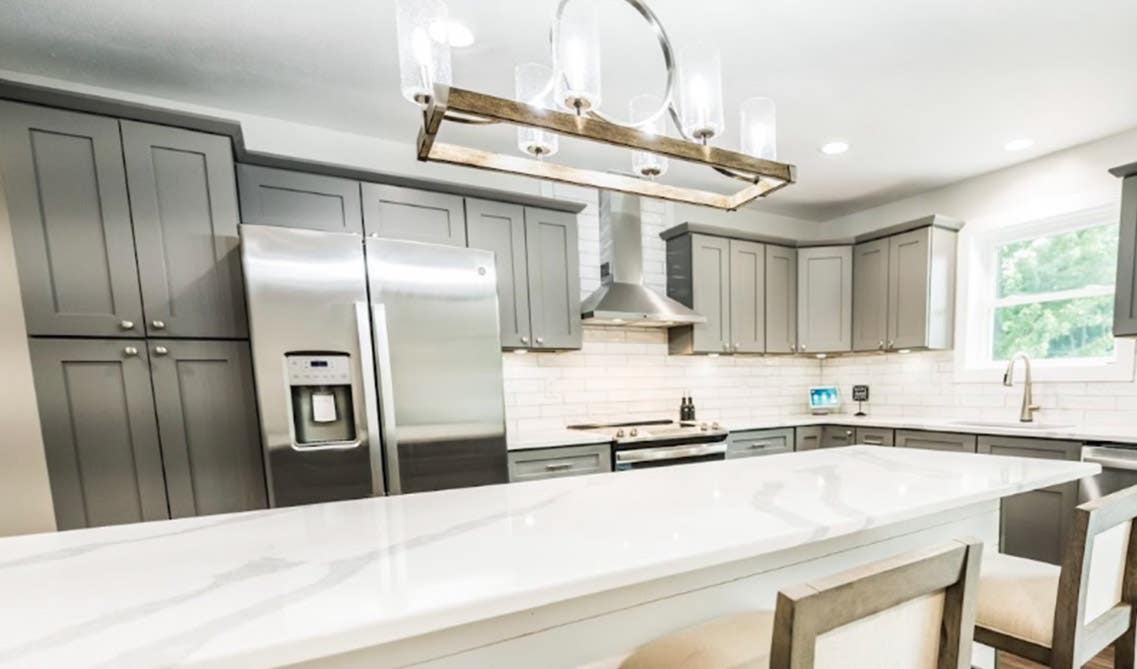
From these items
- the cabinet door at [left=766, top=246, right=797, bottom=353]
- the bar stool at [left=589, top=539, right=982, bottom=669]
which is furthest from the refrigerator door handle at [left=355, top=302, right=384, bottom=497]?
the cabinet door at [left=766, top=246, right=797, bottom=353]

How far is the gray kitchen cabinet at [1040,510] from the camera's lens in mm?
2279

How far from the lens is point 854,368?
3.88m

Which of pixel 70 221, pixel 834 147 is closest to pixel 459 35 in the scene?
pixel 70 221

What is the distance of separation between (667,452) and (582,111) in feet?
6.98

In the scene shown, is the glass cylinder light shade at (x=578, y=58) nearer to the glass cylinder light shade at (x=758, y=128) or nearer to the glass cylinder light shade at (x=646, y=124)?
the glass cylinder light shade at (x=646, y=124)

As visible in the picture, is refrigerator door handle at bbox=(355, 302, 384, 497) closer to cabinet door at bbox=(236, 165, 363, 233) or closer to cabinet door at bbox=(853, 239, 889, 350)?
cabinet door at bbox=(236, 165, 363, 233)

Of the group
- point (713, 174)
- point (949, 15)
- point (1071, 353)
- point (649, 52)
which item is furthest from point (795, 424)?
point (649, 52)

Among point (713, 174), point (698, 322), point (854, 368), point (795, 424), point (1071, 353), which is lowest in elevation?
point (795, 424)

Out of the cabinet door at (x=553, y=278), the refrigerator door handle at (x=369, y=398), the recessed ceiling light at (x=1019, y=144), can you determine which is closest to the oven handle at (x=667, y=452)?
the cabinet door at (x=553, y=278)

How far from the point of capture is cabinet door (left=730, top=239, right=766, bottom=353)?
11.3 ft

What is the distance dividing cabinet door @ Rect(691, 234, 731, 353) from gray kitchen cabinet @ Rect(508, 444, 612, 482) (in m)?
1.21

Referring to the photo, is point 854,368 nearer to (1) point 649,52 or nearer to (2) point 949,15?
(2) point 949,15

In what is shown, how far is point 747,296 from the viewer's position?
3.50 m

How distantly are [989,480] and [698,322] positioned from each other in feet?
A: 6.89
